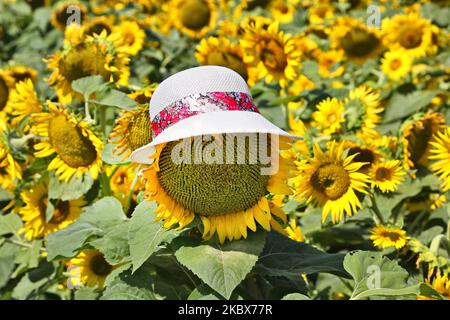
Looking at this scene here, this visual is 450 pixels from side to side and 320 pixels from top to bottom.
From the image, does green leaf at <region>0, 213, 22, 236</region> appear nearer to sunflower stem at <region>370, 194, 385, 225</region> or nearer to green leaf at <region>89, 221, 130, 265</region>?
green leaf at <region>89, 221, 130, 265</region>

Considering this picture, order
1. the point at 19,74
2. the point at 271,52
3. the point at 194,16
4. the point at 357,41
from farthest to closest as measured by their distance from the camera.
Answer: the point at 194,16
the point at 357,41
the point at 19,74
the point at 271,52

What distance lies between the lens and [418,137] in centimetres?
219

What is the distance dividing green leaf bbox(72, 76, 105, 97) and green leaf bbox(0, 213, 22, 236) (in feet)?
1.81

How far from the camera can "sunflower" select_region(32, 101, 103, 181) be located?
1.94 metres

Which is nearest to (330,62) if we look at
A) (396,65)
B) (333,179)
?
(396,65)

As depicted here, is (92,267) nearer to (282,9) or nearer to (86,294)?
(86,294)

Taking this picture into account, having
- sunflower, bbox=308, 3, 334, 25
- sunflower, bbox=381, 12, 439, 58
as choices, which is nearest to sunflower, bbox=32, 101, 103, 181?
sunflower, bbox=381, 12, 439, 58

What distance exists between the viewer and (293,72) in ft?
8.30

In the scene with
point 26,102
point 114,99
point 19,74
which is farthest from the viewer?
point 19,74

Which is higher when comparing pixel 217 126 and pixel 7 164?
pixel 217 126

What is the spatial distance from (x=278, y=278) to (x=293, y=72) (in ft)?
3.65

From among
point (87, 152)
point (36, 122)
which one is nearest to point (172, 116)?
point (87, 152)

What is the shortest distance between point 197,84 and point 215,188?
0.21m

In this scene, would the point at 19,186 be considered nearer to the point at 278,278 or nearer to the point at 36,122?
the point at 36,122
